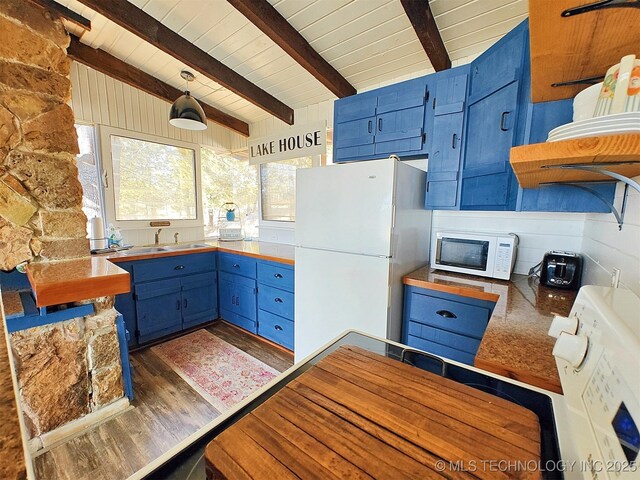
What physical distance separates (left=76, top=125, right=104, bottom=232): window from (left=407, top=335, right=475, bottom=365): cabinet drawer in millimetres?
3133

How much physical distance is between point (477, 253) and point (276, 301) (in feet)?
5.46

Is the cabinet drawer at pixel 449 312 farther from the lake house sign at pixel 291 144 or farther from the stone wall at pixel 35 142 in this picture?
the stone wall at pixel 35 142

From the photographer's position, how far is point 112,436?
1.58 m

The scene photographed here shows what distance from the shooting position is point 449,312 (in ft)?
5.27

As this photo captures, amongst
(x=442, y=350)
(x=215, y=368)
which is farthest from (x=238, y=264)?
(x=442, y=350)

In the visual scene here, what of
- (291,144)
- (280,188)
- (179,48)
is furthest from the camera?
(280,188)

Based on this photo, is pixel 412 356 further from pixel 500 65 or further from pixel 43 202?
pixel 43 202

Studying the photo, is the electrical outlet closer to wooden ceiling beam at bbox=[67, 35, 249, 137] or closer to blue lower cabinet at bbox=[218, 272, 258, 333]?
blue lower cabinet at bbox=[218, 272, 258, 333]

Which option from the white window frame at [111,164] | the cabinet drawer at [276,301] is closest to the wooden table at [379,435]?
the cabinet drawer at [276,301]

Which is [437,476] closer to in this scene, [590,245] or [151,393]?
[590,245]

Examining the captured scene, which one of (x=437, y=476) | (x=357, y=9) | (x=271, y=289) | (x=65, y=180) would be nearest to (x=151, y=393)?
(x=271, y=289)

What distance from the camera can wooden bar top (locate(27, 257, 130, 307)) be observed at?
3.74 ft

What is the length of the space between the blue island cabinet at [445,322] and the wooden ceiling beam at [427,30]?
156 cm

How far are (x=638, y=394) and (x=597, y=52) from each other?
2.75 ft
